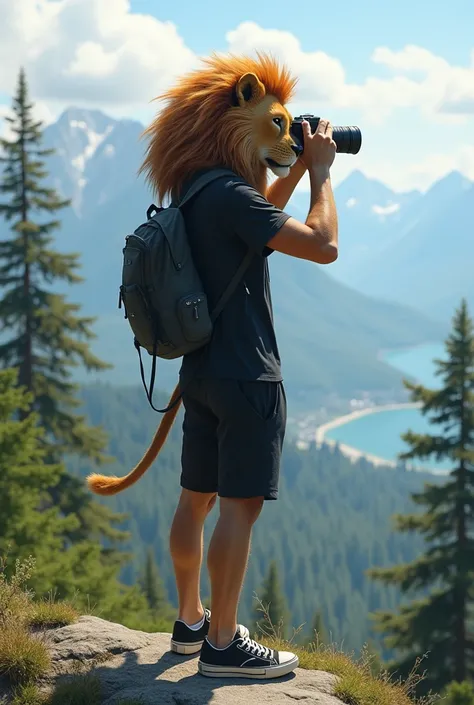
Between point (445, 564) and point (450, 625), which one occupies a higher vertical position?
point (445, 564)

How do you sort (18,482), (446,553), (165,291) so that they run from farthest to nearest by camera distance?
1. (446,553)
2. (18,482)
3. (165,291)

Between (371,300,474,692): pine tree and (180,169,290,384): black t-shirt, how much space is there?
44.0 ft

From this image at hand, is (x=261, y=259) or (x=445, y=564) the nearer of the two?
(x=261, y=259)

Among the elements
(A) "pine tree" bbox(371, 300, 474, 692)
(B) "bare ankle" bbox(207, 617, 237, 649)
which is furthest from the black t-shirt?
(A) "pine tree" bbox(371, 300, 474, 692)

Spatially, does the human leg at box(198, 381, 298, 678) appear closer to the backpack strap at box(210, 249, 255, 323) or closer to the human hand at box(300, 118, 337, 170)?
the backpack strap at box(210, 249, 255, 323)

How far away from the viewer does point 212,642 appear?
374 cm

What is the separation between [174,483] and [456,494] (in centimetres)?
9684

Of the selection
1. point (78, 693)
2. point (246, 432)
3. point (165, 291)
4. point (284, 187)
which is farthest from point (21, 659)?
point (284, 187)

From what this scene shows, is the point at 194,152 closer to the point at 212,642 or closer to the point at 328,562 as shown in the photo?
the point at 212,642

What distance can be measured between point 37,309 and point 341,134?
15.5 metres

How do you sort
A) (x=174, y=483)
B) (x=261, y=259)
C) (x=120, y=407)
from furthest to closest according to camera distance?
1. (x=120, y=407)
2. (x=174, y=483)
3. (x=261, y=259)

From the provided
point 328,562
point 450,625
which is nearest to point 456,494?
point 450,625

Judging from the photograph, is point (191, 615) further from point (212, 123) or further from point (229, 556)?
point (212, 123)

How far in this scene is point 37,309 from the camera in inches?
733
